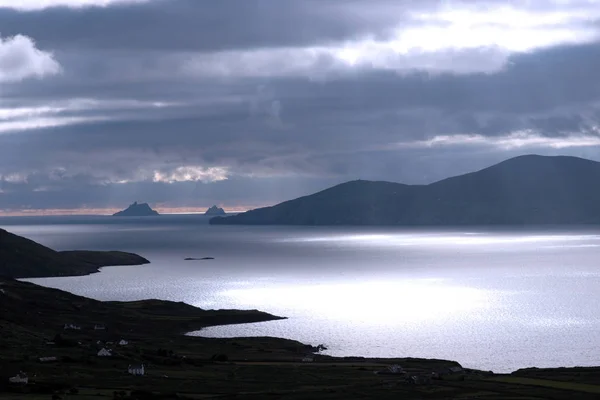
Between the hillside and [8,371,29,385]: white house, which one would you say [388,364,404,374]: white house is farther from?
the hillside

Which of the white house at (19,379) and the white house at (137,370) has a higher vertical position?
the white house at (19,379)

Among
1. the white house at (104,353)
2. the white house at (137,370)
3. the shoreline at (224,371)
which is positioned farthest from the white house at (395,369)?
the white house at (104,353)

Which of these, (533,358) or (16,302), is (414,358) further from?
(16,302)

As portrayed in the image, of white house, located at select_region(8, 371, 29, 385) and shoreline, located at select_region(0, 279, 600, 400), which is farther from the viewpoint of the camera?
→ shoreline, located at select_region(0, 279, 600, 400)

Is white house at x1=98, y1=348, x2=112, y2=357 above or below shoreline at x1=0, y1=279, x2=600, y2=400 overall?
above

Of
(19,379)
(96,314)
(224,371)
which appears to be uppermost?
(96,314)

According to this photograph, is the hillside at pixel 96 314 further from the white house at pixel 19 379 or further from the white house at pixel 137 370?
the white house at pixel 19 379

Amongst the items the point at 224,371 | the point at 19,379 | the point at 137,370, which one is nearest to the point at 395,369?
the point at 224,371

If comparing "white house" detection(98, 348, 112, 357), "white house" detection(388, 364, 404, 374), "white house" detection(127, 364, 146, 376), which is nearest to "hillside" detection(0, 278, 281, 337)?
"white house" detection(98, 348, 112, 357)

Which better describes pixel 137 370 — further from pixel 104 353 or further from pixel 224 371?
pixel 104 353

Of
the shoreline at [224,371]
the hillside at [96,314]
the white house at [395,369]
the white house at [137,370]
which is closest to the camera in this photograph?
the shoreline at [224,371]

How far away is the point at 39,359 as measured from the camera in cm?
11269

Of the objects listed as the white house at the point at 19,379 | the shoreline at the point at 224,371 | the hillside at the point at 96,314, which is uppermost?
the hillside at the point at 96,314

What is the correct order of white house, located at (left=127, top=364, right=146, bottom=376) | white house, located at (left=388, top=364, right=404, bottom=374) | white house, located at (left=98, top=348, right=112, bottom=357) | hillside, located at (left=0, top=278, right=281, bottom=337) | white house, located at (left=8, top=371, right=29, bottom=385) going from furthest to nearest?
1. hillside, located at (left=0, top=278, right=281, bottom=337)
2. white house, located at (left=98, top=348, right=112, bottom=357)
3. white house, located at (left=388, top=364, right=404, bottom=374)
4. white house, located at (left=127, top=364, right=146, bottom=376)
5. white house, located at (left=8, top=371, right=29, bottom=385)
